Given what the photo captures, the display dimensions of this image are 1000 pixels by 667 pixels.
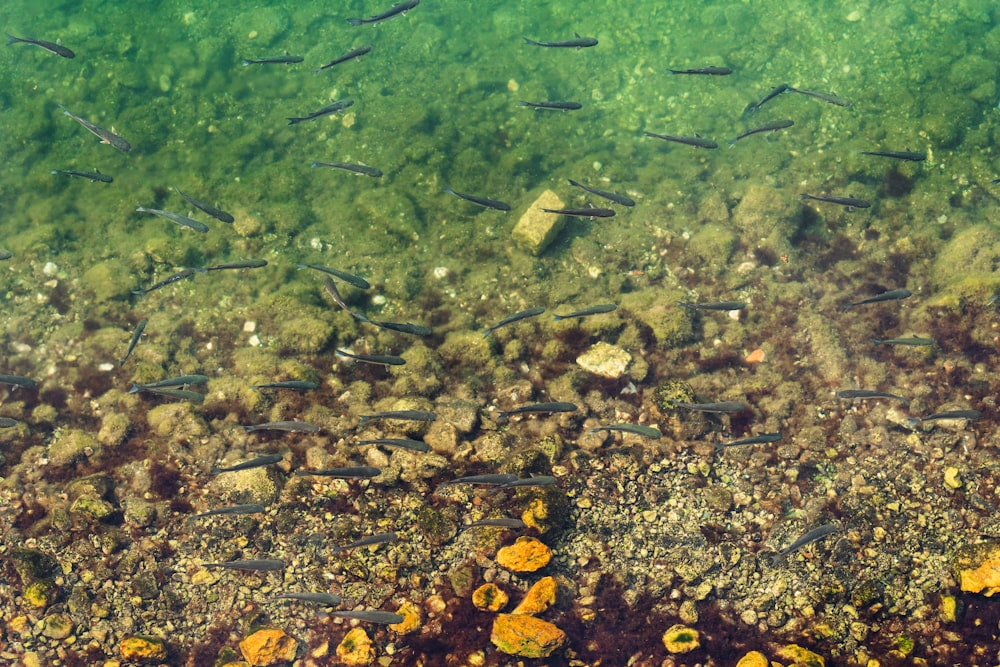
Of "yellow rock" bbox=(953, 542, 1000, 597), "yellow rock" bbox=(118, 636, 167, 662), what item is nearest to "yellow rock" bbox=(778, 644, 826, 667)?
"yellow rock" bbox=(953, 542, 1000, 597)

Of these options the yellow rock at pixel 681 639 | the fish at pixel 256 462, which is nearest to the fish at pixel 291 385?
the fish at pixel 256 462

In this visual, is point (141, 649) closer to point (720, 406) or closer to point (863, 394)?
point (720, 406)

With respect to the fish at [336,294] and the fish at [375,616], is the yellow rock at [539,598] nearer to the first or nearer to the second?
the fish at [375,616]

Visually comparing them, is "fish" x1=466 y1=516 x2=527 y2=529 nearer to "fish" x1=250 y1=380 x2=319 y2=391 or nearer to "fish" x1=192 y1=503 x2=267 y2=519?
"fish" x1=192 y1=503 x2=267 y2=519

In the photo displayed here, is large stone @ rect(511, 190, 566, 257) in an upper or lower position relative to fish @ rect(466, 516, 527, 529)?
upper

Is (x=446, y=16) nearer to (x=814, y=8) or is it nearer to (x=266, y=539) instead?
(x=814, y=8)

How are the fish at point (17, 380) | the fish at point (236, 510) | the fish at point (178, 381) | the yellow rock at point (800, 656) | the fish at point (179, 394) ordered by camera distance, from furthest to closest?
the fish at point (17, 380) → the fish at point (178, 381) → the fish at point (179, 394) → the fish at point (236, 510) → the yellow rock at point (800, 656)
